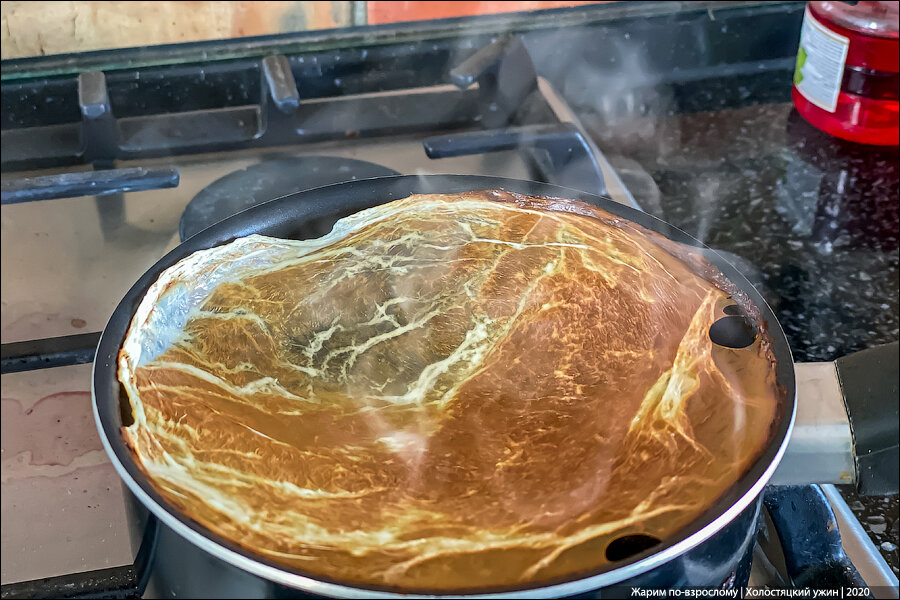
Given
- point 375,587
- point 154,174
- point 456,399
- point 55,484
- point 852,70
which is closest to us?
point 375,587

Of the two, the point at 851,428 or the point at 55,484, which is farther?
the point at 55,484

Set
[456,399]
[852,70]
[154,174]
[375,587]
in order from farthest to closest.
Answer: [852,70] < [154,174] < [456,399] < [375,587]

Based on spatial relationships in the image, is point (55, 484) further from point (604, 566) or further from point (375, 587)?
point (604, 566)

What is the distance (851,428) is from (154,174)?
809mm

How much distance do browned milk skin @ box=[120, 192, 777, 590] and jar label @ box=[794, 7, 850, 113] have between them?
0.60 meters

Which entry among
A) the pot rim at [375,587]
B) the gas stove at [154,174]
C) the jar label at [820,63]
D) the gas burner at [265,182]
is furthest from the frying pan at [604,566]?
the jar label at [820,63]

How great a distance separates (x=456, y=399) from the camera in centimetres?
62

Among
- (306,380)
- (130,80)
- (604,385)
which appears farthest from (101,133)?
(604,385)

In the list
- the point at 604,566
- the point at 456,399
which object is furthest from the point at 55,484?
the point at 604,566

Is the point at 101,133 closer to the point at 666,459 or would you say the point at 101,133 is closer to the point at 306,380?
the point at 306,380

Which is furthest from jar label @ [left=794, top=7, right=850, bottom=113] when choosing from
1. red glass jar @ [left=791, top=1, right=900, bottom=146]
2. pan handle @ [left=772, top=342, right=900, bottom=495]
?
pan handle @ [left=772, top=342, right=900, bottom=495]

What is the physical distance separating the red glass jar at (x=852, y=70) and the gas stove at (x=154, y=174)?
377 mm

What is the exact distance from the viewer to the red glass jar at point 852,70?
1116 mm

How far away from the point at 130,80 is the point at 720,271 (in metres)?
0.90
